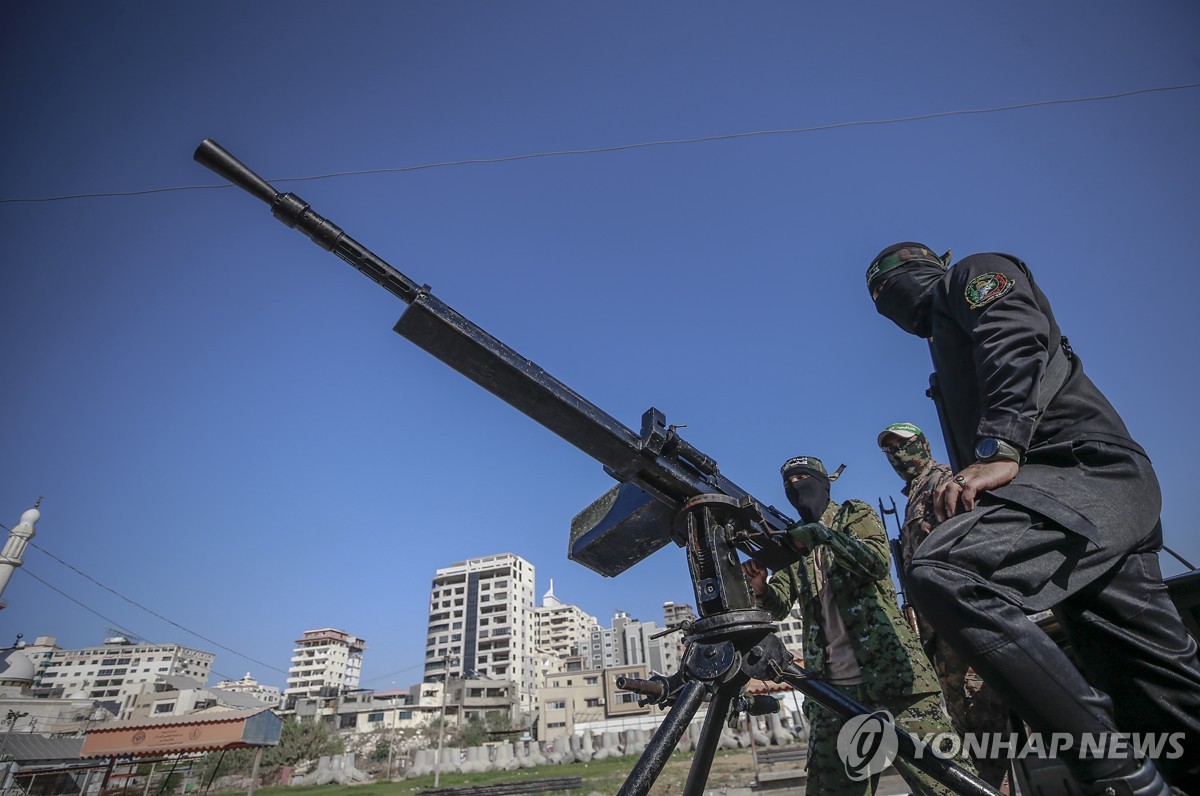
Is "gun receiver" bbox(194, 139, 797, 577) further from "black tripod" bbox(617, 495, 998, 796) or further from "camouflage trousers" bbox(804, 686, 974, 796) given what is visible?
"camouflage trousers" bbox(804, 686, 974, 796)

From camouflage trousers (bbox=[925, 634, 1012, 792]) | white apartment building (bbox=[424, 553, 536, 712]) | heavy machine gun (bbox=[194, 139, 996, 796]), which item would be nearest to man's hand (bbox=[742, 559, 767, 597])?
heavy machine gun (bbox=[194, 139, 996, 796])

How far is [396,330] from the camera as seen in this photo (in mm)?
2855

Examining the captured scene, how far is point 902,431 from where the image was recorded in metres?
4.54

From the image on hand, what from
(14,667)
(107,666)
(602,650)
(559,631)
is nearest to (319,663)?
(107,666)

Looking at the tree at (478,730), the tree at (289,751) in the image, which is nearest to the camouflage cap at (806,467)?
the tree at (289,751)

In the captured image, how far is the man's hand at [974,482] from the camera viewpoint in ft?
5.09

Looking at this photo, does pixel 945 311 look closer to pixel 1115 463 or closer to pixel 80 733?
pixel 1115 463

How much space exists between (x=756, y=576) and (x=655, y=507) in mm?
743

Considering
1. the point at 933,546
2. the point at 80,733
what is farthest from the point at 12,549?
the point at 933,546

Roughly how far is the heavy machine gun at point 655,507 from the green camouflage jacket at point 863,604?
44 cm

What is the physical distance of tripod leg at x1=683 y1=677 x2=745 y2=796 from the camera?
1905 mm

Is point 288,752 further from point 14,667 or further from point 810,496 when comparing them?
point 810,496

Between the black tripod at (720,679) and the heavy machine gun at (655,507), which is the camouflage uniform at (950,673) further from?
the black tripod at (720,679)

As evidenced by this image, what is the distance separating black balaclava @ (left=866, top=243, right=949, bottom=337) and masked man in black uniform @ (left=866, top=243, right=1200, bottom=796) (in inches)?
16.1
